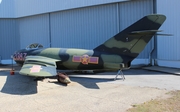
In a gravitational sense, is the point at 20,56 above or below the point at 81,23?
below

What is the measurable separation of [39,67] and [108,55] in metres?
3.71

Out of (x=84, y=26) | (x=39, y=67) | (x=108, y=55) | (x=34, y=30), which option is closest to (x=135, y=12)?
(x=84, y=26)

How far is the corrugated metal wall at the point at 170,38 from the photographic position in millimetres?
14336

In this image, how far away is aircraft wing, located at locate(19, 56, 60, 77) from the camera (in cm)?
874

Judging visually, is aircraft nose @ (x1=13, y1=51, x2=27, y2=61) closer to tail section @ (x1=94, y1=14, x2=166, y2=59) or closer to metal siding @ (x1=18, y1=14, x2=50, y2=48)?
tail section @ (x1=94, y1=14, x2=166, y2=59)

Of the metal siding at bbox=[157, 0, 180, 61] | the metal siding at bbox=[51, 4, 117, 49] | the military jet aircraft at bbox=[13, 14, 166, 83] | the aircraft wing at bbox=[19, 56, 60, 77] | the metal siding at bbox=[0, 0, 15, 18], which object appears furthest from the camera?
the metal siding at bbox=[0, 0, 15, 18]

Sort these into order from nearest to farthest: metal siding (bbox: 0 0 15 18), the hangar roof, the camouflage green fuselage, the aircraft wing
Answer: the aircraft wing, the camouflage green fuselage, the hangar roof, metal siding (bbox: 0 0 15 18)

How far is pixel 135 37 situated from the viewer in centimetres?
1048

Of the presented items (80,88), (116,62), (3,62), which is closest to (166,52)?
(116,62)

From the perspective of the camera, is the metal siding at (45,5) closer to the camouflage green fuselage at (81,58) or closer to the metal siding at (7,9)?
the metal siding at (7,9)

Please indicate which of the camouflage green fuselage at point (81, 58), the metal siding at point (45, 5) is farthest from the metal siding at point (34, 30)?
the camouflage green fuselage at point (81, 58)

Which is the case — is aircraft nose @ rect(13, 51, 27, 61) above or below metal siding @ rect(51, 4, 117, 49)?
below

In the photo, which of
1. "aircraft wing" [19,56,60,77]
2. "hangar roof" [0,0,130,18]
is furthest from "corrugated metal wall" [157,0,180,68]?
"aircraft wing" [19,56,60,77]

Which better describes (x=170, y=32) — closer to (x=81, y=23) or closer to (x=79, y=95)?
(x=81, y=23)
